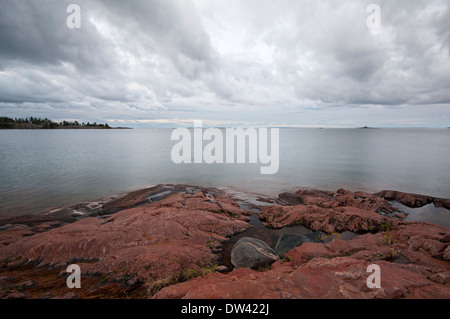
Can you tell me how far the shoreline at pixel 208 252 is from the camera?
5590 mm

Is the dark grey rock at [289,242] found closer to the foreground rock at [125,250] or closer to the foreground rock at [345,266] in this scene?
the foreground rock at [345,266]

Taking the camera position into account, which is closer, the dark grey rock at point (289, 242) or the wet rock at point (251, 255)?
the wet rock at point (251, 255)

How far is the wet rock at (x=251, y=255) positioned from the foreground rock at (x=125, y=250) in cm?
107

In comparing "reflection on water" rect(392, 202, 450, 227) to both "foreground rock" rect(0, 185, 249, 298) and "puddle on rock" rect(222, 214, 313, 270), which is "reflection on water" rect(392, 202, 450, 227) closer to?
"puddle on rock" rect(222, 214, 313, 270)

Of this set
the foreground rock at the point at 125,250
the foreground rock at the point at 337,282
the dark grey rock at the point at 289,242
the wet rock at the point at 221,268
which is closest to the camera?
the foreground rock at the point at 337,282

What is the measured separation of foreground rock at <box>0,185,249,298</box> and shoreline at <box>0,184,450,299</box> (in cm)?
4

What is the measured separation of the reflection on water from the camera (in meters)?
14.4

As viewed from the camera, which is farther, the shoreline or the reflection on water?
the reflection on water

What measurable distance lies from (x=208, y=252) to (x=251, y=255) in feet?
7.23

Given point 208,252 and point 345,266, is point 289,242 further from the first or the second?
point 208,252

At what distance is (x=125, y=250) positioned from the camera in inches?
345

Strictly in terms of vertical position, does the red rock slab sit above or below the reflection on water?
above

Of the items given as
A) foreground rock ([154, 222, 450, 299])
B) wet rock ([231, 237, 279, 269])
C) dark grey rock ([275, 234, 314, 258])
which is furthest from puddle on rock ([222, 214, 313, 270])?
foreground rock ([154, 222, 450, 299])

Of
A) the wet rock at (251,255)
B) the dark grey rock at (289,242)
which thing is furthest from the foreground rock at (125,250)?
the dark grey rock at (289,242)
